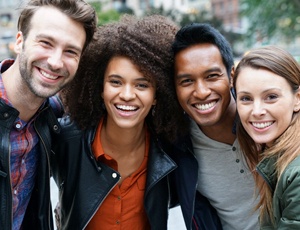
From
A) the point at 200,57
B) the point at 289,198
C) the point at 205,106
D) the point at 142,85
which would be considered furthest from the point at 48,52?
the point at 289,198

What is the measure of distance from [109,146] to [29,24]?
1259mm

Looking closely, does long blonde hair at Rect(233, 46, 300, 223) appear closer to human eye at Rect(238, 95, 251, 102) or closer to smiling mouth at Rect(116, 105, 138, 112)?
human eye at Rect(238, 95, 251, 102)

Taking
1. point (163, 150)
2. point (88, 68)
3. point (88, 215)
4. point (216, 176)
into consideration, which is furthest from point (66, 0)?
point (216, 176)

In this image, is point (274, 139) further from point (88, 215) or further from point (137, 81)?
point (88, 215)

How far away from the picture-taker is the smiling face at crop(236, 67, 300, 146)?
274 centimetres

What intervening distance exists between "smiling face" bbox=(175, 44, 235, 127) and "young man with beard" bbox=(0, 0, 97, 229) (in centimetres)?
90

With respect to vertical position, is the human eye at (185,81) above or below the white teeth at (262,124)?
above

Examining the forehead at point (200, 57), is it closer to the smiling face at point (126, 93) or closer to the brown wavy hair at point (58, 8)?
the smiling face at point (126, 93)

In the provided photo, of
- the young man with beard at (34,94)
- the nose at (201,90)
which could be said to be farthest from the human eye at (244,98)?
the young man with beard at (34,94)

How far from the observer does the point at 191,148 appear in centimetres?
369

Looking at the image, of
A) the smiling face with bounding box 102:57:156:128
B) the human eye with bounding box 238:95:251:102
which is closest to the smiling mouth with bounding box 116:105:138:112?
the smiling face with bounding box 102:57:156:128

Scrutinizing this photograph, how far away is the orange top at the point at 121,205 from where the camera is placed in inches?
135

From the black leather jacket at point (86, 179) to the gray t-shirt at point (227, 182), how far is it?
1.17 feet

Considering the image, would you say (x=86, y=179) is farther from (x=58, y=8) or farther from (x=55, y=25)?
(x=58, y=8)
